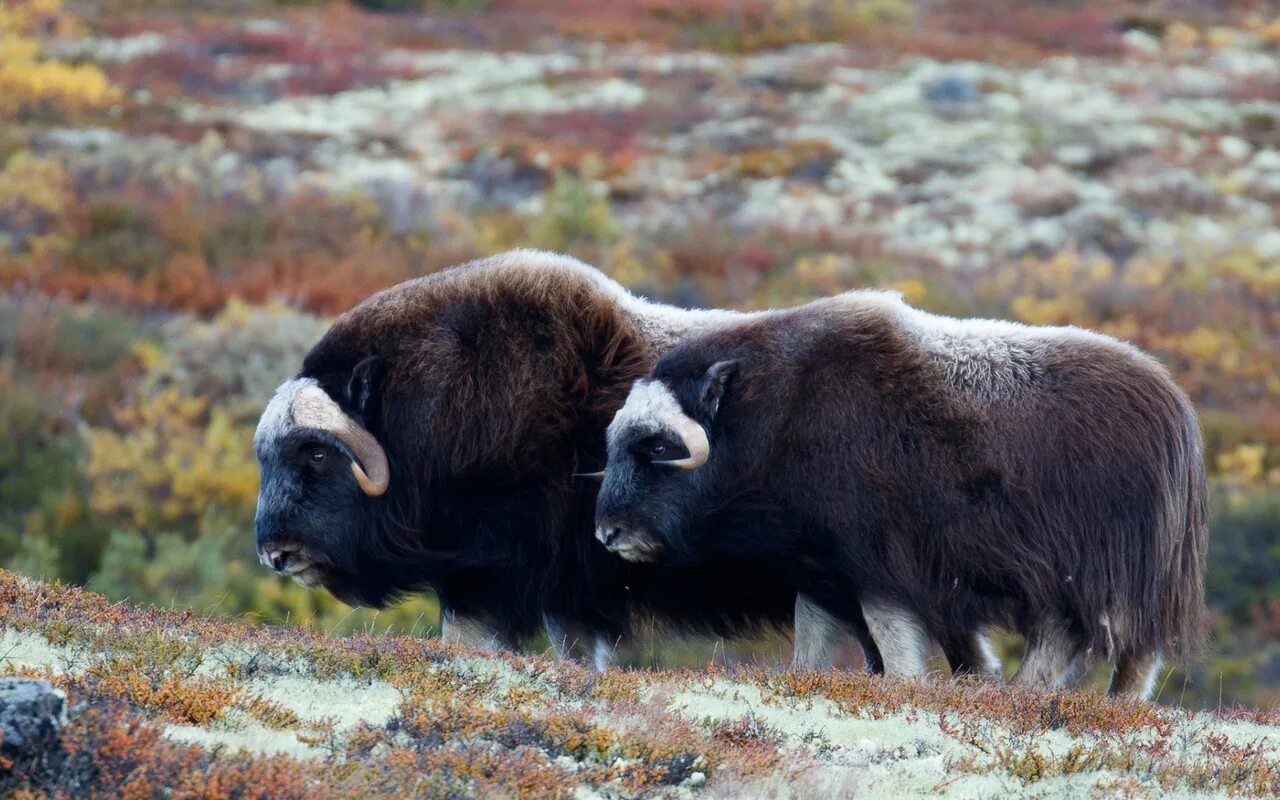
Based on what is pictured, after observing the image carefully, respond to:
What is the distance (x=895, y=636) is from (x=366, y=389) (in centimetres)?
218

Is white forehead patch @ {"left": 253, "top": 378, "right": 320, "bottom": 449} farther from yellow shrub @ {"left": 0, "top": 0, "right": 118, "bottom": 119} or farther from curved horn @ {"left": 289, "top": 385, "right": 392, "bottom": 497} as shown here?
yellow shrub @ {"left": 0, "top": 0, "right": 118, "bottom": 119}

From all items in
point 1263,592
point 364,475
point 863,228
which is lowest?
point 1263,592

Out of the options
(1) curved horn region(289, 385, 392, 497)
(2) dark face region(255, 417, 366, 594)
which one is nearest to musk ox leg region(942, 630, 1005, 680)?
(1) curved horn region(289, 385, 392, 497)

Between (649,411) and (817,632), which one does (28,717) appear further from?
(817,632)

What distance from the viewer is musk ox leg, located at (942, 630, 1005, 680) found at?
582 cm

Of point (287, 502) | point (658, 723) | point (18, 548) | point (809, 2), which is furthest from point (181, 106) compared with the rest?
point (658, 723)

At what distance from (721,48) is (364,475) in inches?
1167

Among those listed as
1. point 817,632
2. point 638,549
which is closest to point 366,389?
point 638,549

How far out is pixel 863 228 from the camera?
2302 cm

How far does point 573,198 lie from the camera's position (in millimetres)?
20172

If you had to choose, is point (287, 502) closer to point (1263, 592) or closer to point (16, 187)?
point (1263, 592)

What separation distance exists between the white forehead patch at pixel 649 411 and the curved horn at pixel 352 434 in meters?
0.90

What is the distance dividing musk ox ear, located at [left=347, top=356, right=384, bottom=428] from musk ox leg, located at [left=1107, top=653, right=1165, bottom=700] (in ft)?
9.43

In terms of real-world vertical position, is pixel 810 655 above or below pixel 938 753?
below
